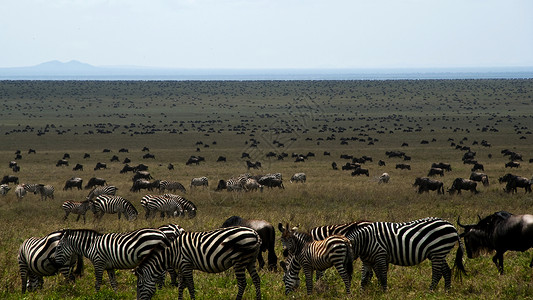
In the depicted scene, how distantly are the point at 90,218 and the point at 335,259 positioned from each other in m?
15.2

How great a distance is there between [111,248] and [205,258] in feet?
7.60

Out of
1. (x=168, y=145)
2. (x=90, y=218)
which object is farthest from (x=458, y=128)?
(x=90, y=218)

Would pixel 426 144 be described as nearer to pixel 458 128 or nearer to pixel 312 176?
pixel 458 128

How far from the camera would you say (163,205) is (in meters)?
21.5

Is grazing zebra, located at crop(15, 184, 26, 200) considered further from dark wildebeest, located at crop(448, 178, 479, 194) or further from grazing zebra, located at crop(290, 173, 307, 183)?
dark wildebeest, located at crop(448, 178, 479, 194)

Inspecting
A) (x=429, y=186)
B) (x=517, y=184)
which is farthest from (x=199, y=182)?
(x=517, y=184)

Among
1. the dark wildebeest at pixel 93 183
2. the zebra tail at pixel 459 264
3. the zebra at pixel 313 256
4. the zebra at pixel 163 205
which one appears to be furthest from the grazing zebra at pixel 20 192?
the zebra tail at pixel 459 264

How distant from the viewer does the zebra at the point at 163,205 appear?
21.4m

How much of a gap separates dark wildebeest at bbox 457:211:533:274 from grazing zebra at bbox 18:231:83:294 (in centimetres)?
832

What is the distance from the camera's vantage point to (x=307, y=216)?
66.3ft

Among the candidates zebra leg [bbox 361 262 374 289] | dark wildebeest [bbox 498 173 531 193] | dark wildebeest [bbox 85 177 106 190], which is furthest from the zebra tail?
dark wildebeest [bbox 85 177 106 190]

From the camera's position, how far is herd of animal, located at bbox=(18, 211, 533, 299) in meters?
10.3

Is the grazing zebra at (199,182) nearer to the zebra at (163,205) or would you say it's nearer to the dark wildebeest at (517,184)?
the zebra at (163,205)

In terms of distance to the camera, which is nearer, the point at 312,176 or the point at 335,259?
the point at 335,259
